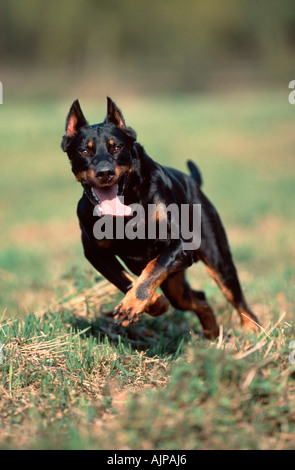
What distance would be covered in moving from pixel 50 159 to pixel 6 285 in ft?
47.7

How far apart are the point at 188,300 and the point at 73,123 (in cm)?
186

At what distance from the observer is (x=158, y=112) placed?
96.9 ft

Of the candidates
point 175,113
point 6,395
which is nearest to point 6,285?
point 6,395

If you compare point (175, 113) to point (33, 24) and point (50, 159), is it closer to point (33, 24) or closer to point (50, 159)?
point (50, 159)

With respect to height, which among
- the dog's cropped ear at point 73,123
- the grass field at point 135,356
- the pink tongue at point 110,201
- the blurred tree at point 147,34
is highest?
the blurred tree at point 147,34

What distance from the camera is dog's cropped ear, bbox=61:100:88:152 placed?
473cm

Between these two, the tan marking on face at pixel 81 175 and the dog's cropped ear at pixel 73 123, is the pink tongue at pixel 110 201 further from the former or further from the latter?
the dog's cropped ear at pixel 73 123

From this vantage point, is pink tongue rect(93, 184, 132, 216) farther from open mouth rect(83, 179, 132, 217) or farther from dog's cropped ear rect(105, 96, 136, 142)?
dog's cropped ear rect(105, 96, 136, 142)

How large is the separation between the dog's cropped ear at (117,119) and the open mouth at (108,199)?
400 millimetres

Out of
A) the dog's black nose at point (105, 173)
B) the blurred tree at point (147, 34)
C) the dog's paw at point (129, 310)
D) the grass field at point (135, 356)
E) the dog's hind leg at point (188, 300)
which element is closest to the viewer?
the grass field at point (135, 356)

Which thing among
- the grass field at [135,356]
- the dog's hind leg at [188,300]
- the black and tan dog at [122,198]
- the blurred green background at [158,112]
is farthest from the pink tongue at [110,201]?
the blurred green background at [158,112]

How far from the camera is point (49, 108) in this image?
103ft

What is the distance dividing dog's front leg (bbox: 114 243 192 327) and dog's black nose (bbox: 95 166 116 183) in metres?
0.63

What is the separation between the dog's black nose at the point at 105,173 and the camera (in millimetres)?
4359
